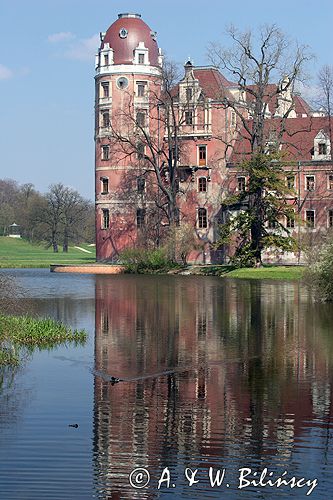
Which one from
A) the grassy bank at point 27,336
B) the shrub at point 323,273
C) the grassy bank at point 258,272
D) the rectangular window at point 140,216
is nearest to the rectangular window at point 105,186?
the rectangular window at point 140,216

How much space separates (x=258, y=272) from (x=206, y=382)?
128 feet

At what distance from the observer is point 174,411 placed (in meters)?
18.2

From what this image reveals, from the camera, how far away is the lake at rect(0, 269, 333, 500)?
44.5 feet

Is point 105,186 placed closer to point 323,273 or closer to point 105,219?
point 105,219

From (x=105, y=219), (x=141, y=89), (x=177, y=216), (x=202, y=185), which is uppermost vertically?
(x=141, y=89)

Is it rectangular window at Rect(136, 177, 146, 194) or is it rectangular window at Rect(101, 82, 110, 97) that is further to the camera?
rectangular window at Rect(101, 82, 110, 97)

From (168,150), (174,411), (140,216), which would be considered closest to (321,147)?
(168,150)

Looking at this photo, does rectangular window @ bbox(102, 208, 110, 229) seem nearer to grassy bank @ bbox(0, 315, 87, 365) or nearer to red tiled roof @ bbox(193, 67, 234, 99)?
red tiled roof @ bbox(193, 67, 234, 99)

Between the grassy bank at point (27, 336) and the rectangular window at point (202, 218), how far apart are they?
152 feet

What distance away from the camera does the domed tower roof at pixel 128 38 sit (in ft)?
254

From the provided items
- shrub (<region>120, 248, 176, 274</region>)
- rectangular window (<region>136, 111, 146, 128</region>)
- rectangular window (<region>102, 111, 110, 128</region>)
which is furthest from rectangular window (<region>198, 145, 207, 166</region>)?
shrub (<region>120, 248, 176, 274</region>)

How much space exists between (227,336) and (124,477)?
15.7m

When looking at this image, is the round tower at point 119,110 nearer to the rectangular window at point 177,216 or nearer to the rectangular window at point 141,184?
the rectangular window at point 141,184

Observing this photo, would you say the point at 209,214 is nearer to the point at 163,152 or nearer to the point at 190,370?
the point at 163,152
